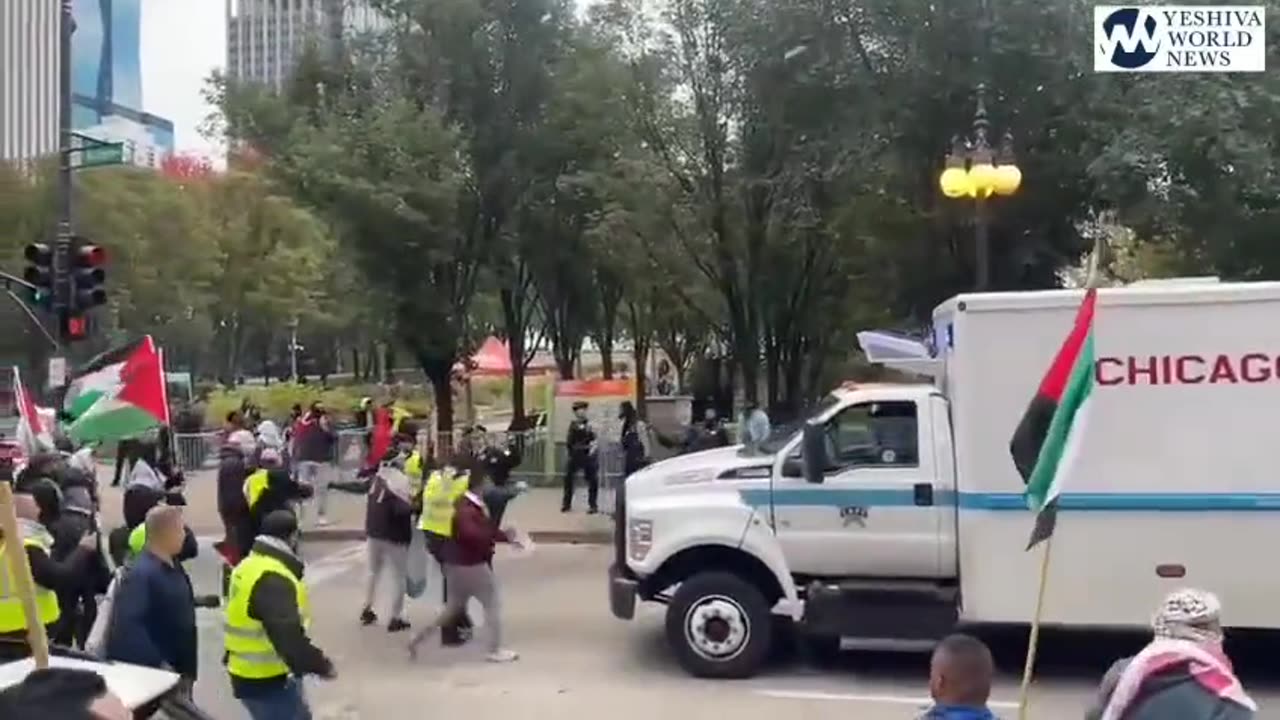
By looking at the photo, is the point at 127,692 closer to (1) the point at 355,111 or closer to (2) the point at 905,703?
(2) the point at 905,703

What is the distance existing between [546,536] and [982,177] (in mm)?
7489

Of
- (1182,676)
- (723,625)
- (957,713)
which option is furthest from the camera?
(723,625)

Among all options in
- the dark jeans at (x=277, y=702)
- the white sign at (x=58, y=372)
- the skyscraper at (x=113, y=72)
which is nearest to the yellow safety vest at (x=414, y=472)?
the dark jeans at (x=277, y=702)

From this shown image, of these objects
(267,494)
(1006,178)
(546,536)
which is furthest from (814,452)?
(546,536)

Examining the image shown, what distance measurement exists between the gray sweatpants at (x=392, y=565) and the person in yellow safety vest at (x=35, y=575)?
4325 mm

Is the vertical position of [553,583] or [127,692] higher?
[127,692]

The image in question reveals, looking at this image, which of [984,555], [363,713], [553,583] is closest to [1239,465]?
[984,555]

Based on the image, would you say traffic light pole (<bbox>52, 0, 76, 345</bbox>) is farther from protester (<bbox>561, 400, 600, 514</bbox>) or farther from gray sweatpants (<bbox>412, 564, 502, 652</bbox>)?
gray sweatpants (<bbox>412, 564, 502, 652</bbox>)

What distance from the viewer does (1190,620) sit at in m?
5.19

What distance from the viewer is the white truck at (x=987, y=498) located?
1052 centimetres

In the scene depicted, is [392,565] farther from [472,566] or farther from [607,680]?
[607,680]

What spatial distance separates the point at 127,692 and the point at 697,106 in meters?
23.9

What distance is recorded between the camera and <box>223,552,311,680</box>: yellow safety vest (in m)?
6.86

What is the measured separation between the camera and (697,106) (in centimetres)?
→ 2745
